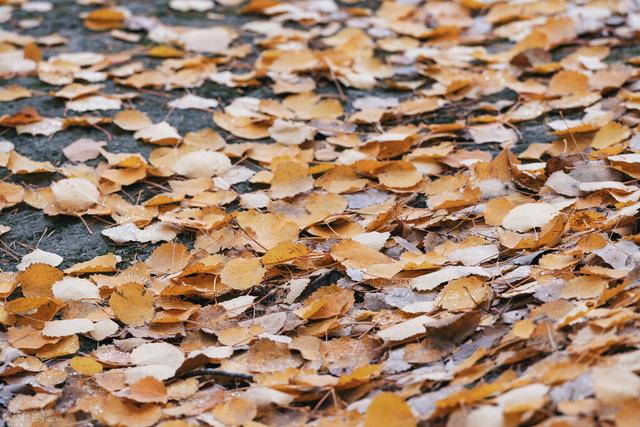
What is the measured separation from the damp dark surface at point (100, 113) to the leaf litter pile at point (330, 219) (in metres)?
0.01

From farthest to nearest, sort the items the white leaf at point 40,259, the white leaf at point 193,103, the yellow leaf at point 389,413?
the white leaf at point 193,103, the white leaf at point 40,259, the yellow leaf at point 389,413

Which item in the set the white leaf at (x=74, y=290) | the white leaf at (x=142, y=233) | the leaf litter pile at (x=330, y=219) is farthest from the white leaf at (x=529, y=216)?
the white leaf at (x=74, y=290)

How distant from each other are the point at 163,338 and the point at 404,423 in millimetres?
589

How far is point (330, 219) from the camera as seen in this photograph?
1.93 m

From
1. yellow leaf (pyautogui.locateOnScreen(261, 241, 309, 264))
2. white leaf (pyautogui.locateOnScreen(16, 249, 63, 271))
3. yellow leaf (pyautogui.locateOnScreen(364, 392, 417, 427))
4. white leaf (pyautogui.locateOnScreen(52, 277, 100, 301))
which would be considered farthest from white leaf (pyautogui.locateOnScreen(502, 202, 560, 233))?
white leaf (pyautogui.locateOnScreen(16, 249, 63, 271))

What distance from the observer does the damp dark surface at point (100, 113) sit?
6.43 feet

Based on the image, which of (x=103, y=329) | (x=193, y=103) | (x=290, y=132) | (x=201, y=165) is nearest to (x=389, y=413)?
(x=103, y=329)

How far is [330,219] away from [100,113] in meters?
0.99

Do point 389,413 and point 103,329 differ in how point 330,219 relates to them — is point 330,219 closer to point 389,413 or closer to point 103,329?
point 103,329

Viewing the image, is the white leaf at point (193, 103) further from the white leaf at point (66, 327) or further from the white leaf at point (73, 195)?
the white leaf at point (66, 327)

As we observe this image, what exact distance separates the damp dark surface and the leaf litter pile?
1cm

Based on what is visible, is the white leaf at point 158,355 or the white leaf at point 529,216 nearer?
the white leaf at point 158,355

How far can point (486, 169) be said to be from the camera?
79.5 inches

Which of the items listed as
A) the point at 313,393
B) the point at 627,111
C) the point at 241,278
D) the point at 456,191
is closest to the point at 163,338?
the point at 241,278
